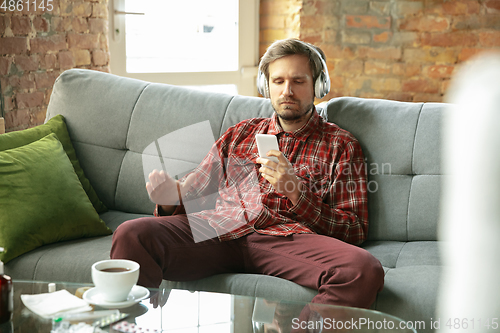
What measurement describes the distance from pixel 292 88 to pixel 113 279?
38.6 inches

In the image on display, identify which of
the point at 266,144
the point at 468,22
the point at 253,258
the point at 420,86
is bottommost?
the point at 253,258

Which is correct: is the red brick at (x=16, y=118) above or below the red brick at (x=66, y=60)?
below

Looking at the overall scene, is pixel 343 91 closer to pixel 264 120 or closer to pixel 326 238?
pixel 264 120

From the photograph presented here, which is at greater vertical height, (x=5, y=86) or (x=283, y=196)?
(x=5, y=86)

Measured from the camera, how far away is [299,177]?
1644 millimetres

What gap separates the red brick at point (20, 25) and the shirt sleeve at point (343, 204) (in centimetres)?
173

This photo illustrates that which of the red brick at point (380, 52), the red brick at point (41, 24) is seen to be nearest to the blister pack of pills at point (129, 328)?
the red brick at point (41, 24)

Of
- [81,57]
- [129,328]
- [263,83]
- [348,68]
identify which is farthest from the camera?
[348,68]

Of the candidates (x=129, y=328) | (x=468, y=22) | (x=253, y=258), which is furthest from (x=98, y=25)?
(x=129, y=328)

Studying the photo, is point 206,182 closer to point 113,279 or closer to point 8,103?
point 113,279

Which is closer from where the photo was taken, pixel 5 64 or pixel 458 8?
pixel 5 64

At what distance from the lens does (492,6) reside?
320 centimetres

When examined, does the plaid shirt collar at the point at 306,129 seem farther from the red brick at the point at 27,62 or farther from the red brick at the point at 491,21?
the red brick at the point at 491,21

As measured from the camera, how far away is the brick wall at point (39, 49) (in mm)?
2402
